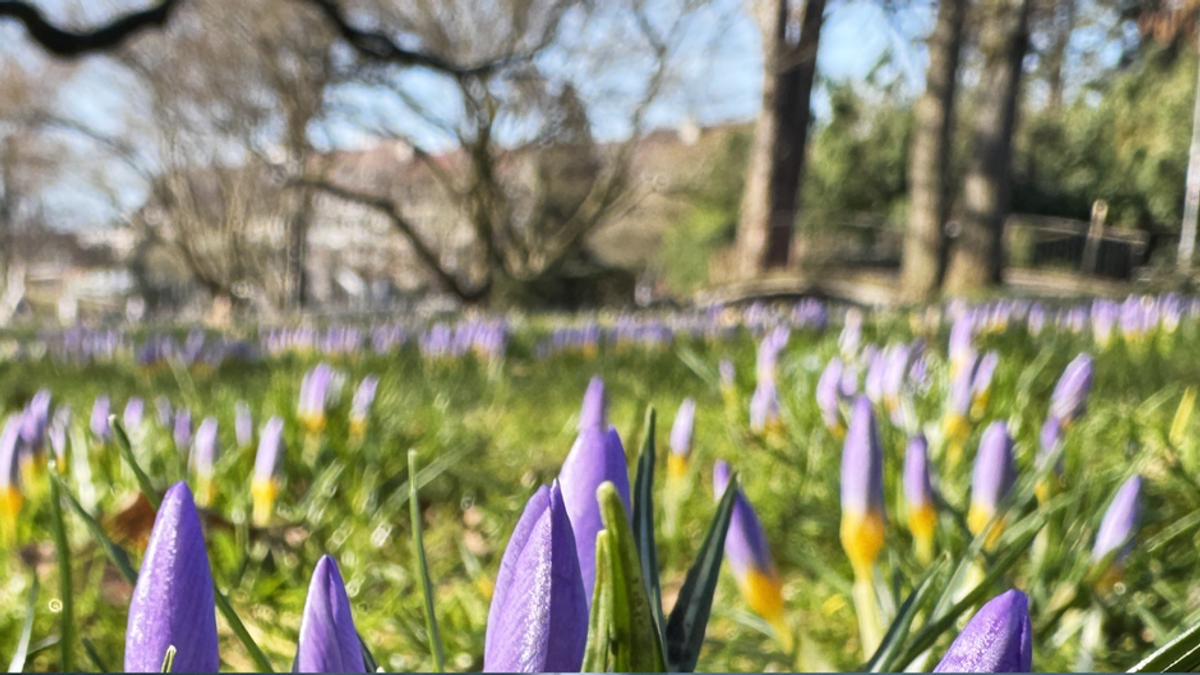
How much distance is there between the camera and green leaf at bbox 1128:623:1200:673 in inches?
11.6

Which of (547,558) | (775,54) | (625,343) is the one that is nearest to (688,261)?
(775,54)

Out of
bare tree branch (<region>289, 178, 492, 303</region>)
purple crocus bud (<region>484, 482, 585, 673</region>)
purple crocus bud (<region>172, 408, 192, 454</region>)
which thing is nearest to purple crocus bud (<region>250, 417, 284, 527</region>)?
purple crocus bud (<region>172, 408, 192, 454</region>)

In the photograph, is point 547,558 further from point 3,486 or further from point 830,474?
point 830,474

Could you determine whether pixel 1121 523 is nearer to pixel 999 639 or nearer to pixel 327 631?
pixel 999 639

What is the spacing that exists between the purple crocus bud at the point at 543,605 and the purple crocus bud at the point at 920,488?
59 cm

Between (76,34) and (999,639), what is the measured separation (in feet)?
Result: 26.2

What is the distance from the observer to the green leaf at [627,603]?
0.29 m

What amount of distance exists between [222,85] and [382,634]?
40.2 feet

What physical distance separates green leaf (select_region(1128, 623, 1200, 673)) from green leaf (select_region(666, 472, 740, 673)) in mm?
162

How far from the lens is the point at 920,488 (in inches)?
33.9

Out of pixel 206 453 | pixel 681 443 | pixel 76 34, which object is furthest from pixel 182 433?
pixel 76 34

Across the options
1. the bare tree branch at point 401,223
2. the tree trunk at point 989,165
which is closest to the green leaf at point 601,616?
the bare tree branch at point 401,223

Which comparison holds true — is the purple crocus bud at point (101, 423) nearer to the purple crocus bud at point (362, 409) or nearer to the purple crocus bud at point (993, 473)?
the purple crocus bud at point (362, 409)

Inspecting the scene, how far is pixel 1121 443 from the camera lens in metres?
1.77
